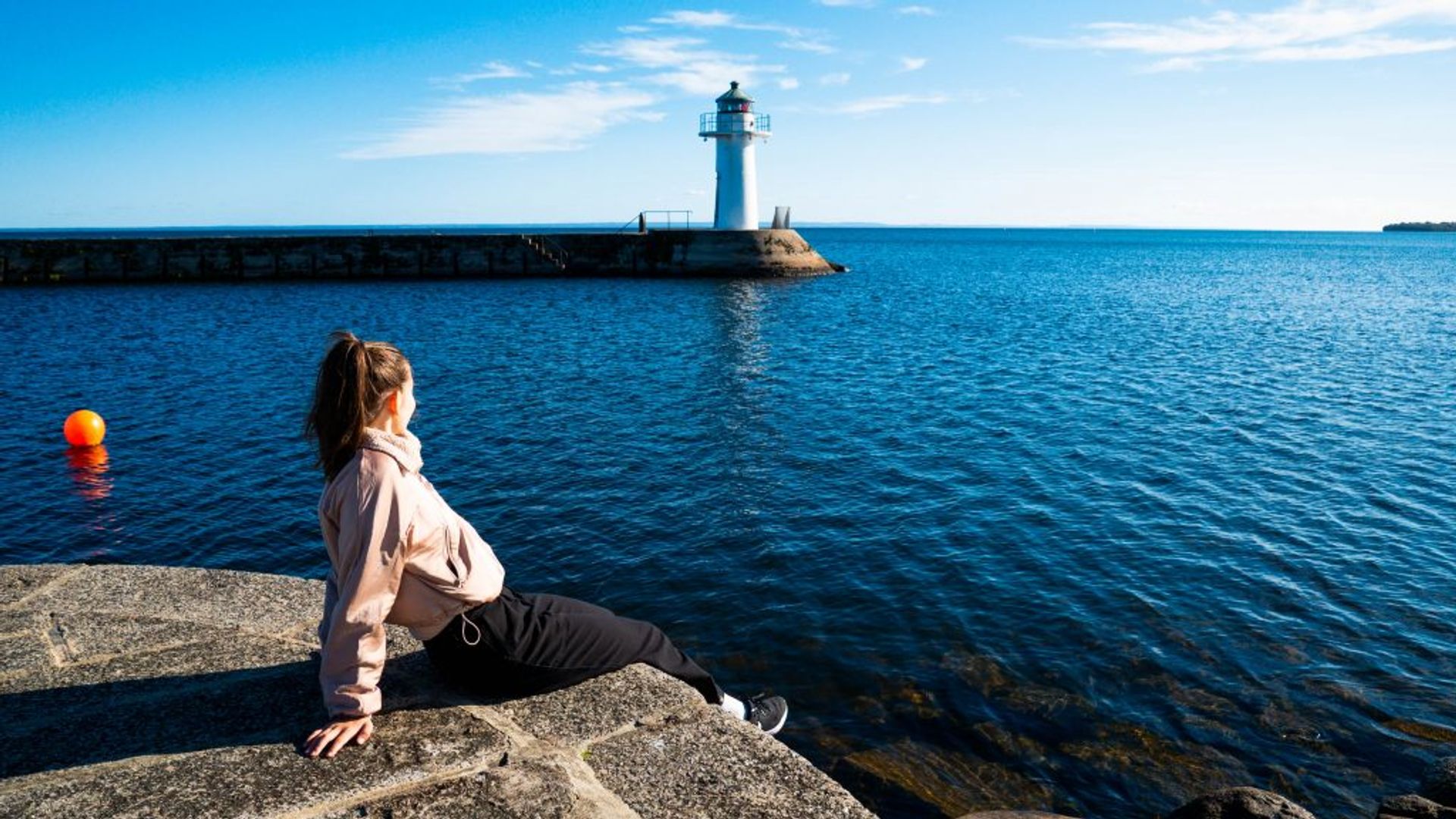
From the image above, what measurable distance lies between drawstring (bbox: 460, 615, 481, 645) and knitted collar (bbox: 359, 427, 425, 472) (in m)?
0.75

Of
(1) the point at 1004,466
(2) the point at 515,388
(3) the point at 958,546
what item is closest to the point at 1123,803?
(3) the point at 958,546

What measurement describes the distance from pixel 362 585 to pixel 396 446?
602 millimetres

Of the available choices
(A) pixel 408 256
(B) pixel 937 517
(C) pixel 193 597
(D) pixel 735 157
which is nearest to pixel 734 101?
(D) pixel 735 157

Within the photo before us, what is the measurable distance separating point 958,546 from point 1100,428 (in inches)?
352

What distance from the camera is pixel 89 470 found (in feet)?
55.0

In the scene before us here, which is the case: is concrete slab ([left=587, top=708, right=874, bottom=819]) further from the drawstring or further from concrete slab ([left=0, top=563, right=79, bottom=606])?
concrete slab ([left=0, top=563, right=79, bottom=606])

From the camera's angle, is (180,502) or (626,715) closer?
(626,715)

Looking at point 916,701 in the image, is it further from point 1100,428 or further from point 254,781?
point 1100,428

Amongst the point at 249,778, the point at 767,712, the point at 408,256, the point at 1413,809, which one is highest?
the point at 408,256

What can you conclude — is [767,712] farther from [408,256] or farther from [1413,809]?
[408,256]

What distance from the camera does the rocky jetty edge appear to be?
3848 mm

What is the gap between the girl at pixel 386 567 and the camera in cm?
403

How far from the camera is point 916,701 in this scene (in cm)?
889

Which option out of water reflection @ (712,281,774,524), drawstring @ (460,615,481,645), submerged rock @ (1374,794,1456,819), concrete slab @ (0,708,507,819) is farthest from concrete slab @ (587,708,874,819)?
water reflection @ (712,281,774,524)
